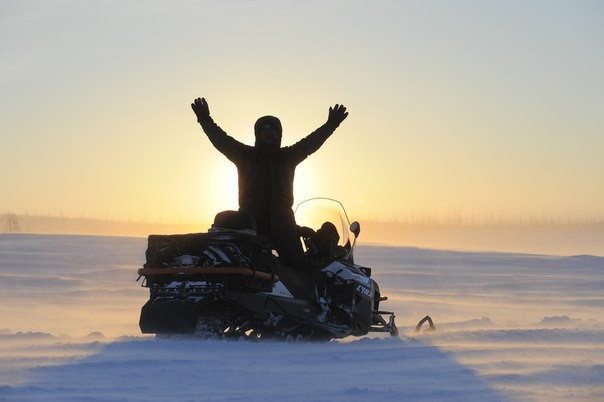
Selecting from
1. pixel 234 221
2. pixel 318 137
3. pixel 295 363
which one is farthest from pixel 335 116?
pixel 295 363

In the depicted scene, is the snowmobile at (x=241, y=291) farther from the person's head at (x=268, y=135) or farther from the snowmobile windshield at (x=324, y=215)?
the person's head at (x=268, y=135)

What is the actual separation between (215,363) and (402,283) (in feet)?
48.1

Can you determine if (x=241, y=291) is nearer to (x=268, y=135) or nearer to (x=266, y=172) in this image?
(x=266, y=172)

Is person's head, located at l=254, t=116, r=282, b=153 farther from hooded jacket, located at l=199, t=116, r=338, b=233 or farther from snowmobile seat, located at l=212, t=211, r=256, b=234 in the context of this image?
snowmobile seat, located at l=212, t=211, r=256, b=234

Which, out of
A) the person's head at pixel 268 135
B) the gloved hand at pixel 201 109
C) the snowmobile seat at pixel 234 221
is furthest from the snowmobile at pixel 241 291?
the gloved hand at pixel 201 109

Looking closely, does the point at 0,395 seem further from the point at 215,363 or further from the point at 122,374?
the point at 215,363

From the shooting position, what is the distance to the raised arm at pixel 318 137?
33.2ft

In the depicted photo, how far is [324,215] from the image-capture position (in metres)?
10.8

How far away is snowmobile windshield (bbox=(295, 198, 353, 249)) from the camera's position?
1068 centimetres

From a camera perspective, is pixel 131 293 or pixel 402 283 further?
pixel 402 283

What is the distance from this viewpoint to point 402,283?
72.1 feet

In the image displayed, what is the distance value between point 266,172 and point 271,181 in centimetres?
9

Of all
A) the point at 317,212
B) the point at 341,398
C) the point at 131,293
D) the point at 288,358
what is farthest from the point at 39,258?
the point at 341,398

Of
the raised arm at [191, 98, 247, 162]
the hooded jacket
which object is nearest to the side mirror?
the hooded jacket
